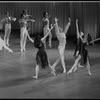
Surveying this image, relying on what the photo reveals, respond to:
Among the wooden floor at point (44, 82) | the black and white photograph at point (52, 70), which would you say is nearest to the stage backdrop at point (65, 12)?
the black and white photograph at point (52, 70)

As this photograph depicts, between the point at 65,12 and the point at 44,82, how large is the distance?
9.72m

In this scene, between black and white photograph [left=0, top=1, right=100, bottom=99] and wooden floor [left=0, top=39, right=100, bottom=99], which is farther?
black and white photograph [left=0, top=1, right=100, bottom=99]

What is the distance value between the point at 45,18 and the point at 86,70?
14.2 ft

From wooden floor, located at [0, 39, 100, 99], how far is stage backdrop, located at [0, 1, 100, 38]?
467 centimetres

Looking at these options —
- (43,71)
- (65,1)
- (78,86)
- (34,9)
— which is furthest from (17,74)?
(34,9)

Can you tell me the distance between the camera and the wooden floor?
20.5ft

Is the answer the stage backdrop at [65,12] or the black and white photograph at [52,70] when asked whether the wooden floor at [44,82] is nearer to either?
the black and white photograph at [52,70]

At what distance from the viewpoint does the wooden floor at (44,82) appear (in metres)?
6.25

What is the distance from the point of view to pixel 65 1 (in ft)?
53.8

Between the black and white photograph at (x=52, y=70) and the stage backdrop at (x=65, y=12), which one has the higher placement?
the stage backdrop at (x=65, y=12)

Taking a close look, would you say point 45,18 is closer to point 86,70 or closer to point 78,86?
point 86,70

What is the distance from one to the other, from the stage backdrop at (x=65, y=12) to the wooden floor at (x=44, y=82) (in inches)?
184

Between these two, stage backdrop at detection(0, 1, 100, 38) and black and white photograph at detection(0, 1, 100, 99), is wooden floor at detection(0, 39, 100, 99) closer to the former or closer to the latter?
black and white photograph at detection(0, 1, 100, 99)

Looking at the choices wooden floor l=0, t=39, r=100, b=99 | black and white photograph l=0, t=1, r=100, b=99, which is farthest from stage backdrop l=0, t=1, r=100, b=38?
wooden floor l=0, t=39, r=100, b=99
